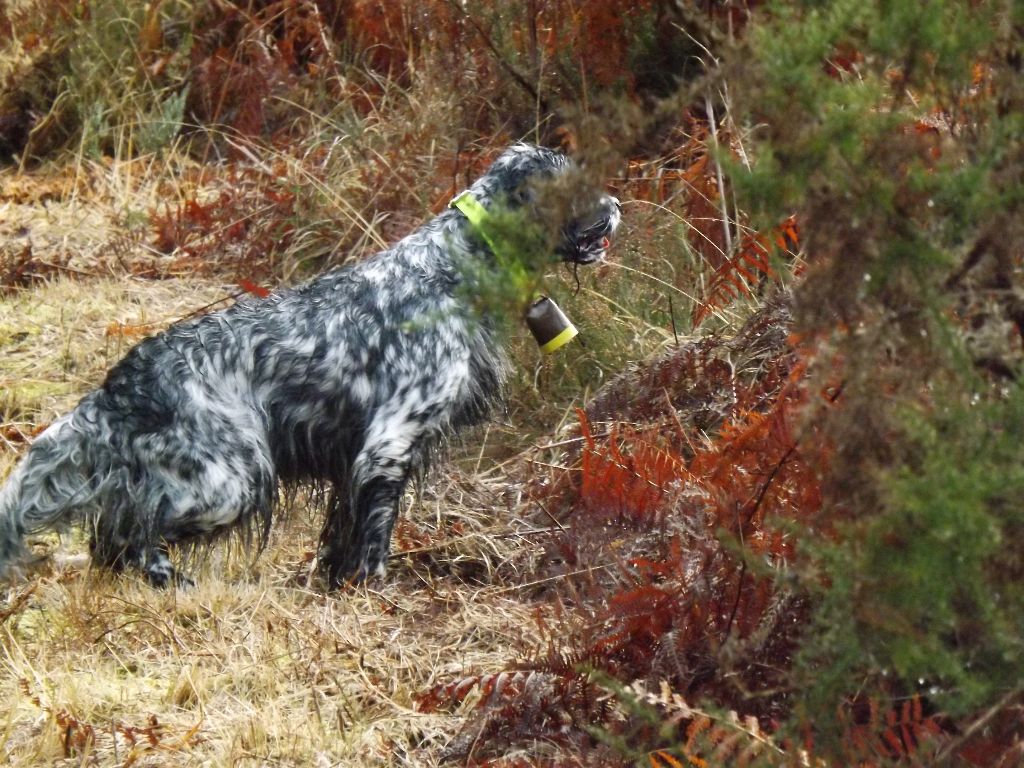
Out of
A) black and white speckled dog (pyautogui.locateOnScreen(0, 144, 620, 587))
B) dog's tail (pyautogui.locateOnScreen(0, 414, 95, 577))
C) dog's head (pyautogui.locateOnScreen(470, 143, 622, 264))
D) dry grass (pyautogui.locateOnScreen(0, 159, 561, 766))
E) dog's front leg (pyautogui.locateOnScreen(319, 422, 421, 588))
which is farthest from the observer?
dog's head (pyautogui.locateOnScreen(470, 143, 622, 264))

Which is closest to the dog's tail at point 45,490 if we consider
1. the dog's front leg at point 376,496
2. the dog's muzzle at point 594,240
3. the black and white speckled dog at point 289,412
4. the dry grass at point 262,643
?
the black and white speckled dog at point 289,412

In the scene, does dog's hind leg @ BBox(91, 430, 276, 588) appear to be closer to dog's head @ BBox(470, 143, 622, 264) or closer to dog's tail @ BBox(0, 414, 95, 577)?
dog's tail @ BBox(0, 414, 95, 577)

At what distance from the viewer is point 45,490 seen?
4.67 metres

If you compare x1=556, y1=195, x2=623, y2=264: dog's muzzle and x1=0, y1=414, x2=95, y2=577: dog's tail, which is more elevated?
x1=556, y1=195, x2=623, y2=264: dog's muzzle

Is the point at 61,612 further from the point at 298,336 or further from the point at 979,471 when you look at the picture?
the point at 979,471

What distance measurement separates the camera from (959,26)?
8.24 feet

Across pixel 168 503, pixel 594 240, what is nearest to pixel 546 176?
pixel 594 240

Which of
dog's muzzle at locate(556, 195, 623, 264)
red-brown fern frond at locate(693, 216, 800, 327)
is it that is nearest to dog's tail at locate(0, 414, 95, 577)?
dog's muzzle at locate(556, 195, 623, 264)

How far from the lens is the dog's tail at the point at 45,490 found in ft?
15.2

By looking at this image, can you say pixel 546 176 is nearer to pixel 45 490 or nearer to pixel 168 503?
pixel 168 503

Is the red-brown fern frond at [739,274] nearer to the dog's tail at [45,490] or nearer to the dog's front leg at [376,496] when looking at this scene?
the dog's front leg at [376,496]


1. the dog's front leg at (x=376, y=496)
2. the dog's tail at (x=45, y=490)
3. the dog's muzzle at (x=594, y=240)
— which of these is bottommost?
the dog's front leg at (x=376, y=496)

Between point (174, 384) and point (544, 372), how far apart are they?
1.79 meters

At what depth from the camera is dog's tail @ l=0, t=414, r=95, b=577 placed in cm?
463
